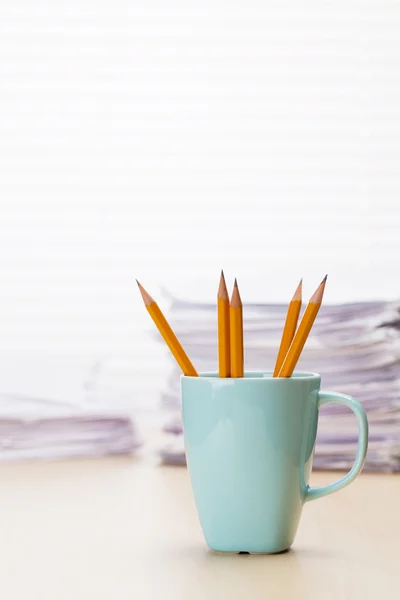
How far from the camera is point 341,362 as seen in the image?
102cm

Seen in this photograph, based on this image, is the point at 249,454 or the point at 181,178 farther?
the point at 181,178

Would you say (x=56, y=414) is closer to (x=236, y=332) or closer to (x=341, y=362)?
(x=341, y=362)

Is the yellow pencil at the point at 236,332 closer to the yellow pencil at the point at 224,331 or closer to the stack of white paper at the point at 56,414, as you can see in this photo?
the yellow pencil at the point at 224,331

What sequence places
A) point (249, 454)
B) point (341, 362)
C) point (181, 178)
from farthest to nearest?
1. point (181, 178)
2. point (341, 362)
3. point (249, 454)

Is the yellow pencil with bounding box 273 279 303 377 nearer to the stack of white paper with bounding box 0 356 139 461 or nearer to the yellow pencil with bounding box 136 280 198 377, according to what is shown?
the yellow pencil with bounding box 136 280 198 377

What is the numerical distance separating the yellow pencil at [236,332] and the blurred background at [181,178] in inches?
19.3

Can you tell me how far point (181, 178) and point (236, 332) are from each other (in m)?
0.55

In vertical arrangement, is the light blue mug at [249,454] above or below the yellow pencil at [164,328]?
below

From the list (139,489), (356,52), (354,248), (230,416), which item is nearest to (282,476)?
(230,416)

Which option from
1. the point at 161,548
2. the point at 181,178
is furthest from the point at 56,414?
the point at 161,548

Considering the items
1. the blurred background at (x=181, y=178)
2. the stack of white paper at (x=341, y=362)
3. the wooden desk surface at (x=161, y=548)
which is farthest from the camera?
the blurred background at (x=181, y=178)

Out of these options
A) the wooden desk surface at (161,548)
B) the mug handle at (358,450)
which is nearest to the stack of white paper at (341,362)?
the wooden desk surface at (161,548)

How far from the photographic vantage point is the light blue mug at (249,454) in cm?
60

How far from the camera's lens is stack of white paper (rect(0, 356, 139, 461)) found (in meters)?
1.06
